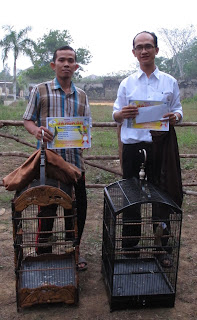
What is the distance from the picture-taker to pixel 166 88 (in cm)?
268

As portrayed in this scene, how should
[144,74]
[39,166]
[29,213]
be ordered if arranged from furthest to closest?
1. [29,213]
2. [144,74]
3. [39,166]

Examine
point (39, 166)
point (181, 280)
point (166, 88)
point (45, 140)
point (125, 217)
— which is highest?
point (166, 88)

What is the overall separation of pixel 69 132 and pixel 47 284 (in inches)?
41.5

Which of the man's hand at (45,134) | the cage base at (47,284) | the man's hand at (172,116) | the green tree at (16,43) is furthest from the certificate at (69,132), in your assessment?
the green tree at (16,43)

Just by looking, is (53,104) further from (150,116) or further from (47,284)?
(47,284)

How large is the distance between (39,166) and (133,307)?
116 centimetres

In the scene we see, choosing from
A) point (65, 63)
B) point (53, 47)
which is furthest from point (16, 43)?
point (65, 63)

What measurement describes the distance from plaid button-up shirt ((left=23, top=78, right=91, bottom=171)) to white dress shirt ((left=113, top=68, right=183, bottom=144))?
13.4 inches

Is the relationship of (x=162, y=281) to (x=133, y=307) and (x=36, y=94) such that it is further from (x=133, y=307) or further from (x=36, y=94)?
(x=36, y=94)

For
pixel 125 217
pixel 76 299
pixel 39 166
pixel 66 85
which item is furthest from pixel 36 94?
pixel 76 299

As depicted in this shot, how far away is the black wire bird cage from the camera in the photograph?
7.76 ft

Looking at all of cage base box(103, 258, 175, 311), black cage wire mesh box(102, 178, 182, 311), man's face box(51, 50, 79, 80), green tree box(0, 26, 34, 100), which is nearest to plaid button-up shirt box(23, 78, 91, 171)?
man's face box(51, 50, 79, 80)

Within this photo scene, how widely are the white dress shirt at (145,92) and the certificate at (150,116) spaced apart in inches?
5.0

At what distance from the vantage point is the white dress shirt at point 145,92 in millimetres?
2674
